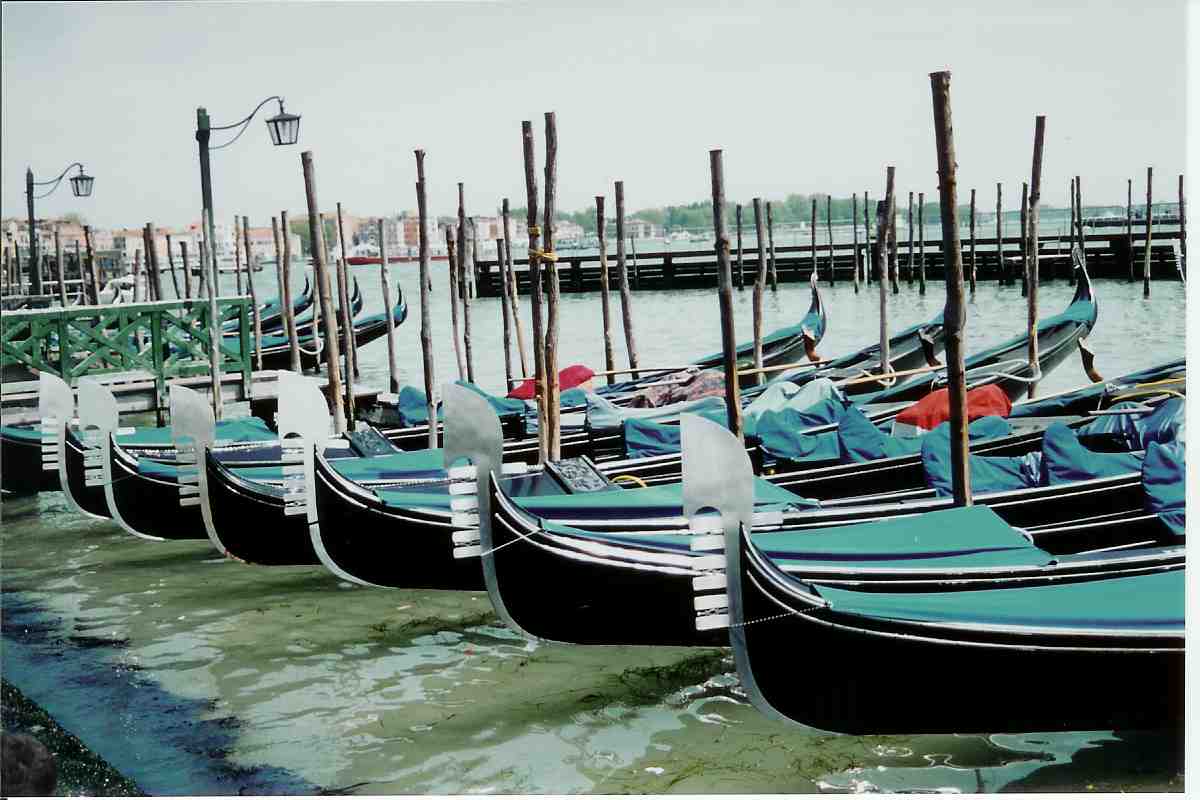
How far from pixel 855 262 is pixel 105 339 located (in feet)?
34.2

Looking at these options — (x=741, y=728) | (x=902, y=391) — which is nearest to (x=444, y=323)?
(x=902, y=391)

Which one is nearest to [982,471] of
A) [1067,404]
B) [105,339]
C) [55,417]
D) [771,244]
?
[1067,404]

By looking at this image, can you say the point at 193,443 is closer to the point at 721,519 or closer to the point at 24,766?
the point at 24,766

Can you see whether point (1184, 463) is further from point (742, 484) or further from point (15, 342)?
point (15, 342)

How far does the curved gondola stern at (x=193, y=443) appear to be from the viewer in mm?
3385

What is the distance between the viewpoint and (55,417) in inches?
158

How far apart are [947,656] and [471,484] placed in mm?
993

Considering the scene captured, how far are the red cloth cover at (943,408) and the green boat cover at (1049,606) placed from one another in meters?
1.65

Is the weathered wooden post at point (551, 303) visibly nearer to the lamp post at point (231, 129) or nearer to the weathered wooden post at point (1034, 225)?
the lamp post at point (231, 129)

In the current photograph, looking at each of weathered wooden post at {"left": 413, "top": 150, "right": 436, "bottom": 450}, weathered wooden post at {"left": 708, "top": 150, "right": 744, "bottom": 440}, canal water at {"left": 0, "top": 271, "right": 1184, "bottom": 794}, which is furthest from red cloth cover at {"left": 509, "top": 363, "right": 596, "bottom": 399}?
weathered wooden post at {"left": 708, "top": 150, "right": 744, "bottom": 440}

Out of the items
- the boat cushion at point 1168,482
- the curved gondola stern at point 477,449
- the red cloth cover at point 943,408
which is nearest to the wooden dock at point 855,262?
the red cloth cover at point 943,408

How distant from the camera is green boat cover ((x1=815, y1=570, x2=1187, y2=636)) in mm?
2342

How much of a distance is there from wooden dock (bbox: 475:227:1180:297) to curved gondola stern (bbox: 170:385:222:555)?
7.10 m

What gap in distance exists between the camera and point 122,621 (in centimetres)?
373
